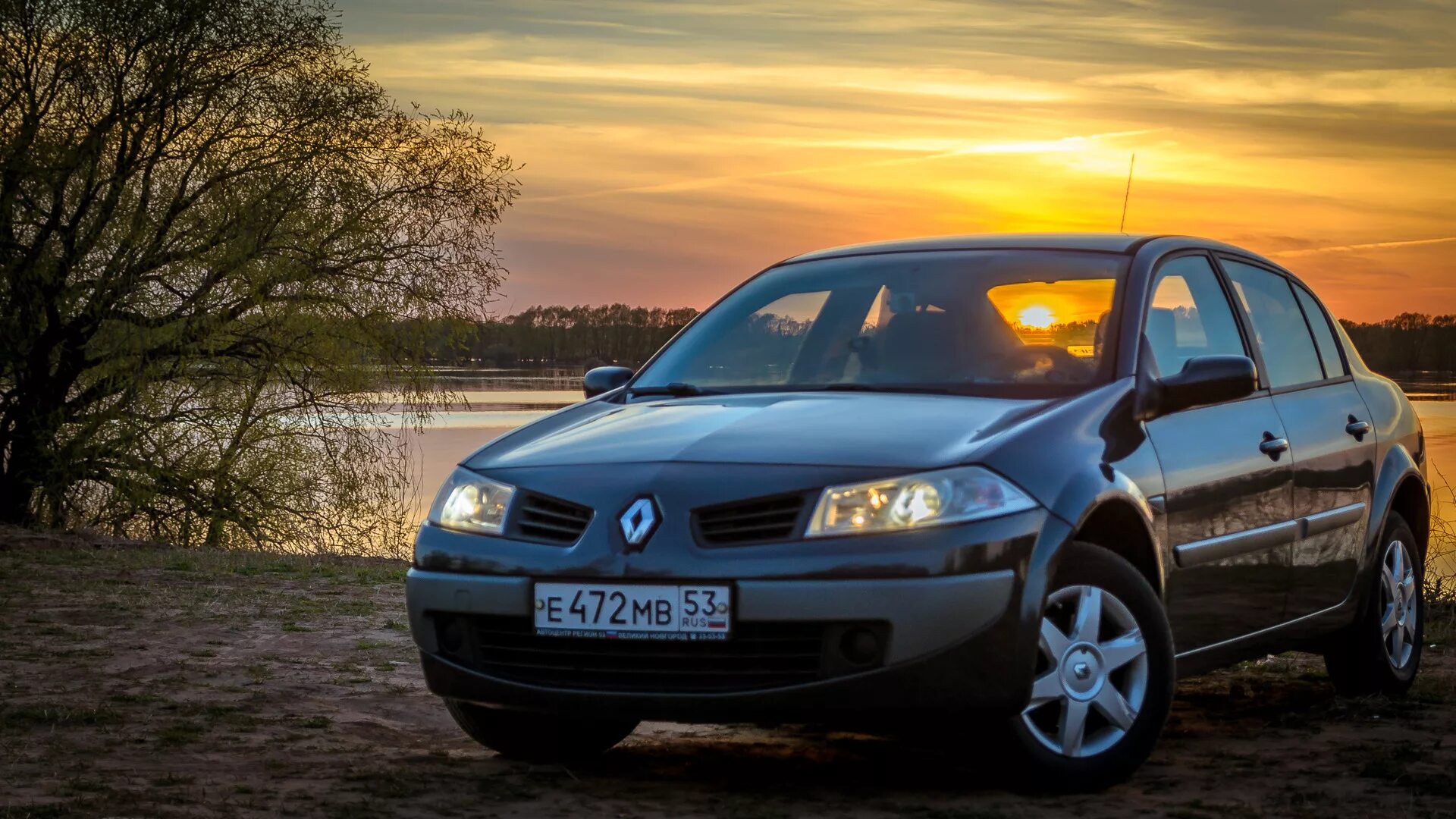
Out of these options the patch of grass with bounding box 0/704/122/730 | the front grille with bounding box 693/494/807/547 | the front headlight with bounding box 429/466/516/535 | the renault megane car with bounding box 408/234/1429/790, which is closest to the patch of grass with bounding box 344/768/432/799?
the renault megane car with bounding box 408/234/1429/790

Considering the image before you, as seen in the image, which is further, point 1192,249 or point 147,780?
point 1192,249

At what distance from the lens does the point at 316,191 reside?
23.6m

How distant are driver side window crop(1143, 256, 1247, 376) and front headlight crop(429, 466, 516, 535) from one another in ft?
6.74

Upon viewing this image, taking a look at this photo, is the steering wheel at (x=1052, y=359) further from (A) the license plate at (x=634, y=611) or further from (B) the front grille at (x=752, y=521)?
(A) the license plate at (x=634, y=611)

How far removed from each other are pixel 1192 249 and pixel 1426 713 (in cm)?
187

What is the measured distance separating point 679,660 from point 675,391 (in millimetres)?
1403

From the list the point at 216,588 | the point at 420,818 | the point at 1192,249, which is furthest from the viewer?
the point at 216,588

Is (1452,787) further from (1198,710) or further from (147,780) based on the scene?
(147,780)

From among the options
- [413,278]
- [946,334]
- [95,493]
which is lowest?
[95,493]

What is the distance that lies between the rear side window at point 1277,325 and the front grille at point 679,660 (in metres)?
2.47

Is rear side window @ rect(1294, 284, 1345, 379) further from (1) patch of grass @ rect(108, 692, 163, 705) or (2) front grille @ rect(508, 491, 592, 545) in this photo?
(1) patch of grass @ rect(108, 692, 163, 705)

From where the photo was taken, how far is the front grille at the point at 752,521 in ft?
13.9

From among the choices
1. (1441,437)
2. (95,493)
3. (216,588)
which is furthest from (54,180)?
(1441,437)

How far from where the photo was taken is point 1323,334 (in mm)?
6816
